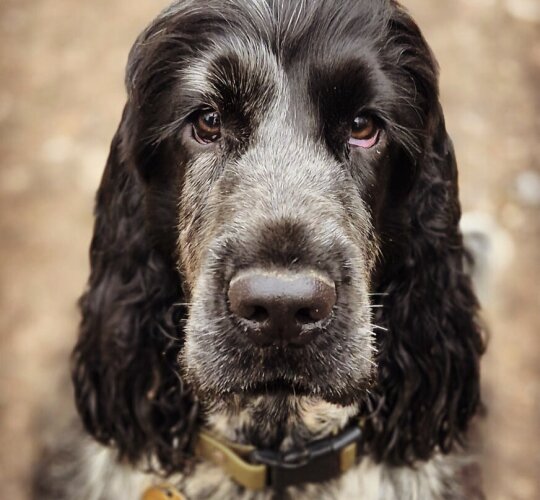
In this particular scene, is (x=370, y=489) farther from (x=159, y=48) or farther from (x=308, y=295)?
(x=159, y=48)

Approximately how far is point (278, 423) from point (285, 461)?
0.39ft

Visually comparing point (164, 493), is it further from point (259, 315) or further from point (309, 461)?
point (259, 315)

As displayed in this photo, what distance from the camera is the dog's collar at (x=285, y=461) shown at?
9.19 ft

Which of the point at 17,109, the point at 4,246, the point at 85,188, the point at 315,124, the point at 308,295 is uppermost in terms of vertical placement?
Answer: the point at 17,109

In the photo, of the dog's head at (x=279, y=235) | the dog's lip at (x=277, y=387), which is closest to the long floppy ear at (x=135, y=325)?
the dog's head at (x=279, y=235)

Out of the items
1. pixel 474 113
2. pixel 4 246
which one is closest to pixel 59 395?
pixel 4 246

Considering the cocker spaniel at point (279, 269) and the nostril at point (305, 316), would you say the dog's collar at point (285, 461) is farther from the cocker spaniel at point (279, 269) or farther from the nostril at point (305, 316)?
the nostril at point (305, 316)

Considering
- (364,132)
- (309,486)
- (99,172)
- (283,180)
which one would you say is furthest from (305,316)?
(99,172)

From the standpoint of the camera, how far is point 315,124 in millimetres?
2553

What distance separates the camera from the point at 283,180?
250 cm

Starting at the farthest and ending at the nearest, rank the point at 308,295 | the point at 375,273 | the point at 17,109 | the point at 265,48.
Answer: the point at 17,109, the point at 375,273, the point at 265,48, the point at 308,295

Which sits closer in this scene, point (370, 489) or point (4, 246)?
point (370, 489)

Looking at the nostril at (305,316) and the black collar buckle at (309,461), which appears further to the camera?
the black collar buckle at (309,461)

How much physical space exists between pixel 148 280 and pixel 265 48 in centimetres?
84
